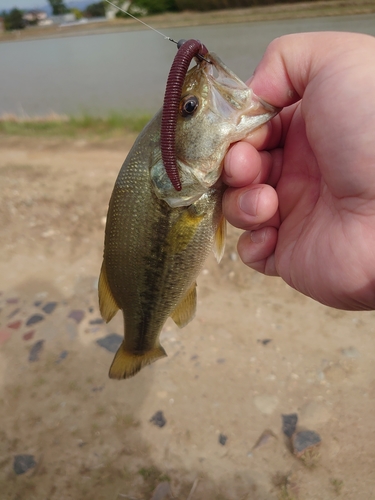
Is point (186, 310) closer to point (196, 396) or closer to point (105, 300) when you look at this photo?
point (105, 300)

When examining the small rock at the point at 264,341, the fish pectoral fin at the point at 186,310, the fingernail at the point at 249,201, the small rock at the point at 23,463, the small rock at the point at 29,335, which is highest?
the fingernail at the point at 249,201

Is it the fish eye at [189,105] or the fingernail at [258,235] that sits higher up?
the fish eye at [189,105]

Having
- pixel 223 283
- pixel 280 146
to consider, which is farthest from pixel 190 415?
pixel 280 146

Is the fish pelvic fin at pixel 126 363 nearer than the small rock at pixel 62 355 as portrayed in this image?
Yes

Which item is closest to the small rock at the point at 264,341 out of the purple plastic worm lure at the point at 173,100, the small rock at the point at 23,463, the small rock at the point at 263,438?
the small rock at the point at 263,438

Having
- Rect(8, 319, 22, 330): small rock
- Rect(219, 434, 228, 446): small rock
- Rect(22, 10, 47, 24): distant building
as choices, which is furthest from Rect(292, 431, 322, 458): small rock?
Rect(22, 10, 47, 24): distant building

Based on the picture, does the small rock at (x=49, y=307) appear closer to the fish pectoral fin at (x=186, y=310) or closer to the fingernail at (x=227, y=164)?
the fish pectoral fin at (x=186, y=310)
